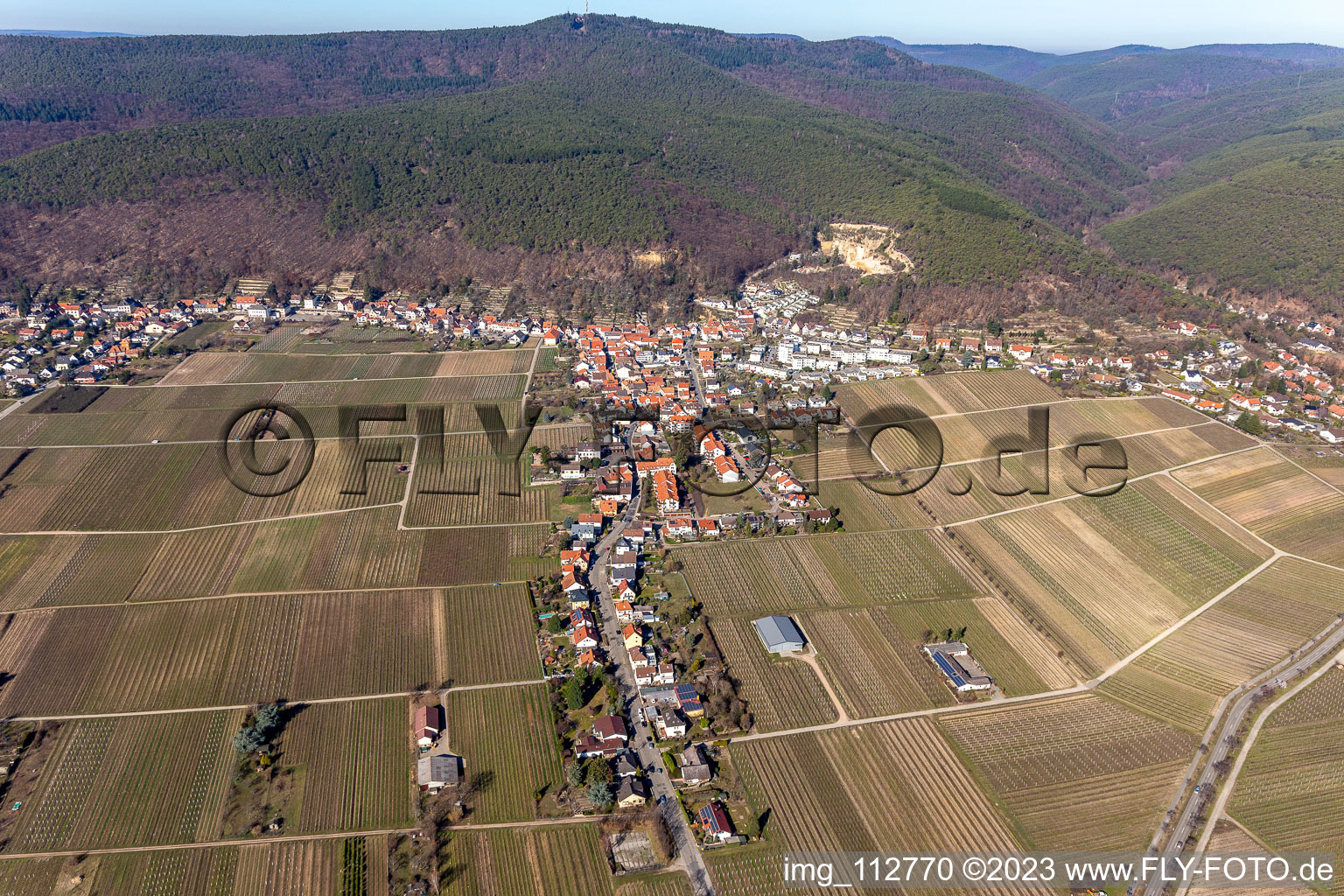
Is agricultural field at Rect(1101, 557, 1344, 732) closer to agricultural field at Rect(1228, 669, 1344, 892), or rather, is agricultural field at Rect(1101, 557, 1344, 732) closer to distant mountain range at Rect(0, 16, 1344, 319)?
agricultural field at Rect(1228, 669, 1344, 892)

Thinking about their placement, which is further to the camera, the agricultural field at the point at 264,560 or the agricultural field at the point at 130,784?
the agricultural field at the point at 264,560

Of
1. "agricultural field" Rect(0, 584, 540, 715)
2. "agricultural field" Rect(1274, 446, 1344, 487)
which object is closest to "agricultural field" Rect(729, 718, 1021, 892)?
"agricultural field" Rect(0, 584, 540, 715)

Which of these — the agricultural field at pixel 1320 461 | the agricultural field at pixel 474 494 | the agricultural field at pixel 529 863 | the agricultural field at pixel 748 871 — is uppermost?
the agricultural field at pixel 474 494

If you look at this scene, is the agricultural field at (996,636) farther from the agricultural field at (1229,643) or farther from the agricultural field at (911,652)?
the agricultural field at (1229,643)

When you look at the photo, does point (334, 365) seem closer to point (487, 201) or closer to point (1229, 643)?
point (487, 201)

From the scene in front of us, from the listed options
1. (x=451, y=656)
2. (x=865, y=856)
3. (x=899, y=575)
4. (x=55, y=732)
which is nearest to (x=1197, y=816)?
(x=865, y=856)

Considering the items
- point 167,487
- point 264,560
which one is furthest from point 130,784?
point 167,487

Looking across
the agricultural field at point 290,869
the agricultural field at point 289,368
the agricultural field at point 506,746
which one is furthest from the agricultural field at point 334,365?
the agricultural field at point 290,869

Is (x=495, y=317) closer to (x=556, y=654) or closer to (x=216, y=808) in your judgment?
(x=556, y=654)
